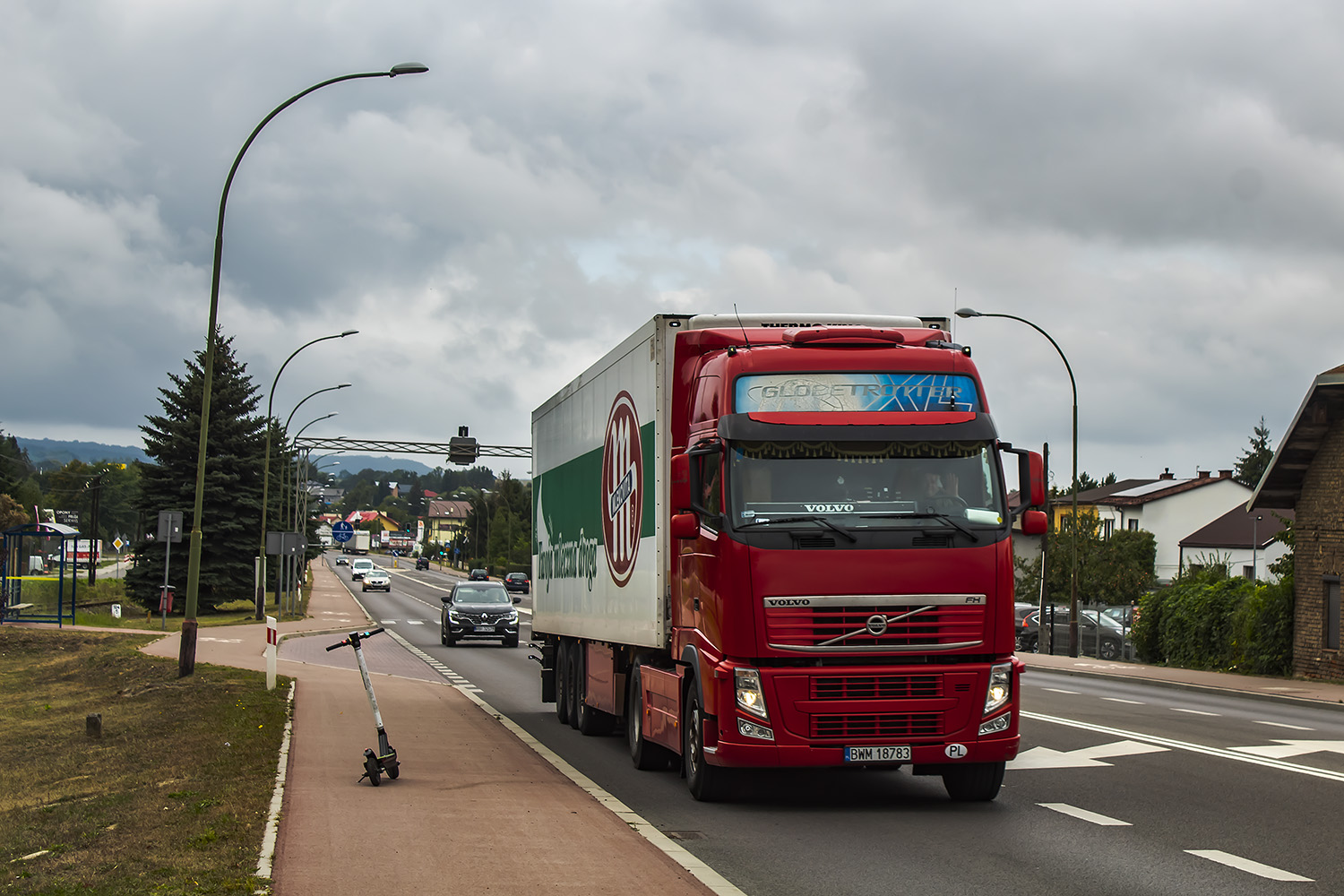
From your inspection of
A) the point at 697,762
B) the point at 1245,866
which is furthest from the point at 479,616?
the point at 1245,866

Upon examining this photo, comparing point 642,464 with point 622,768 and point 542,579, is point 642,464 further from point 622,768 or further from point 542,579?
point 542,579

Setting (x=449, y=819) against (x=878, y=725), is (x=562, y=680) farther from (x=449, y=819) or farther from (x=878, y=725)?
(x=878, y=725)

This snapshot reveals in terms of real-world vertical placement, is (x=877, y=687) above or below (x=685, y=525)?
below

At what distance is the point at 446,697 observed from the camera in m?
21.8

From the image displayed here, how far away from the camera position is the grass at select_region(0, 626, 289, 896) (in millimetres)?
Result: 7871

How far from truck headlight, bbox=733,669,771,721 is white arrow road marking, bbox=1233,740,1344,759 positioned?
21.6 feet

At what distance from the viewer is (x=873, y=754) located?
10.1 meters

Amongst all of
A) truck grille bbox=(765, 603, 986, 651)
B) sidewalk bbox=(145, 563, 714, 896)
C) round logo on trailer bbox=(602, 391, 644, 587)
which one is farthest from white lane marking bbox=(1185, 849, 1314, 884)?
round logo on trailer bbox=(602, 391, 644, 587)

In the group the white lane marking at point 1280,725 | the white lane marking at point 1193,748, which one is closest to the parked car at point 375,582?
the white lane marking at point 1193,748

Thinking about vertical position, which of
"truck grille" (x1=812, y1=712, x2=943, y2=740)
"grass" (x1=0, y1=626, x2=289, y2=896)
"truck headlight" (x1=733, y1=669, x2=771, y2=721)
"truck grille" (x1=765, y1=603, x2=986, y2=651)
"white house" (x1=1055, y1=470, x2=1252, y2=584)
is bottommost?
"grass" (x1=0, y1=626, x2=289, y2=896)

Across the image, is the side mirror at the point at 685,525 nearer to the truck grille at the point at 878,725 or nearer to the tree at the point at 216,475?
the truck grille at the point at 878,725

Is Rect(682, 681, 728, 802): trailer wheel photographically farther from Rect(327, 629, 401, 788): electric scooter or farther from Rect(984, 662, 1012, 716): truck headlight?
Rect(327, 629, 401, 788): electric scooter

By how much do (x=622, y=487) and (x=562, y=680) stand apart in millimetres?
5309

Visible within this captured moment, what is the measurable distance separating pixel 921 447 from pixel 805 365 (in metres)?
1.06
